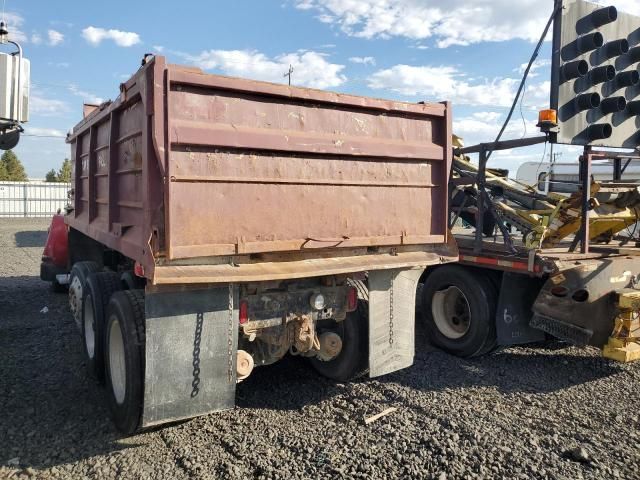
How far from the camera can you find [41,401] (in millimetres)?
4449

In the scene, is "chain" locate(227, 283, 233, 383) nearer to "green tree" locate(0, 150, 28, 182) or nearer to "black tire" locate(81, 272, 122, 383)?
"black tire" locate(81, 272, 122, 383)

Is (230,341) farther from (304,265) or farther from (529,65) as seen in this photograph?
(529,65)

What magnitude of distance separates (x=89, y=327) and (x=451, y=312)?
3959mm

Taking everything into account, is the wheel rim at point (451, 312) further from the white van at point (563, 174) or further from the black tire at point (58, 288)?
the black tire at point (58, 288)

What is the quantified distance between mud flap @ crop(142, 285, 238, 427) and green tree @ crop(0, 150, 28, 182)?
5479 cm

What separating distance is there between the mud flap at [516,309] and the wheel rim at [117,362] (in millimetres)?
3666

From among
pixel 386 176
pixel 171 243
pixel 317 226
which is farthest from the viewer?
pixel 386 176

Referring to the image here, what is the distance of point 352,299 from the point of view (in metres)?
4.44

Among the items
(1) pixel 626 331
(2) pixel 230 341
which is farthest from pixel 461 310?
(2) pixel 230 341

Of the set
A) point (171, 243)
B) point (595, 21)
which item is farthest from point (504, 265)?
point (171, 243)

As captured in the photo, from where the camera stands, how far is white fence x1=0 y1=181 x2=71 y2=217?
1235 inches

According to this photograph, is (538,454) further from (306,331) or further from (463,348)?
(463,348)

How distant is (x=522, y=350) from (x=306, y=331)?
10.8ft

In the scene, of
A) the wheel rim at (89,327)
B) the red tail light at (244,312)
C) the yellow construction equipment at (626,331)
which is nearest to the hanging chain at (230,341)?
the red tail light at (244,312)
